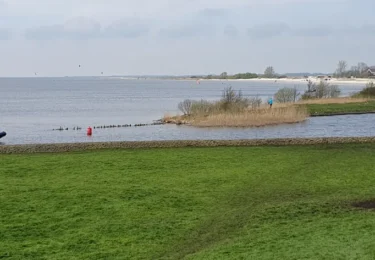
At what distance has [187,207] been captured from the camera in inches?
420

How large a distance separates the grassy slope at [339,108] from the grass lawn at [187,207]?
3455cm

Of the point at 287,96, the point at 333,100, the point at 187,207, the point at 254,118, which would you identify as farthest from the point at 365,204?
the point at 287,96

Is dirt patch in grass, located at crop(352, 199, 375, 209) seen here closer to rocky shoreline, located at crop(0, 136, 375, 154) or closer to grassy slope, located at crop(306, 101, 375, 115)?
rocky shoreline, located at crop(0, 136, 375, 154)

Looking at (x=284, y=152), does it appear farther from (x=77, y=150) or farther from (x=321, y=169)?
(x=77, y=150)

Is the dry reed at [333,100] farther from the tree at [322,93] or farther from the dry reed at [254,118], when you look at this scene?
the dry reed at [254,118]

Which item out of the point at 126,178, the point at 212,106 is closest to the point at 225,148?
the point at 126,178

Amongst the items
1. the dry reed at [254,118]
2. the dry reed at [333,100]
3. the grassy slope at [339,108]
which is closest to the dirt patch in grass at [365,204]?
the dry reed at [254,118]

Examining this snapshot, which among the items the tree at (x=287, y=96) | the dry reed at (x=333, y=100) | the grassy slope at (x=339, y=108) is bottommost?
the grassy slope at (x=339, y=108)

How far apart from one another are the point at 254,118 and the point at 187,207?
31.4m

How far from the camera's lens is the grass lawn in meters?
8.24

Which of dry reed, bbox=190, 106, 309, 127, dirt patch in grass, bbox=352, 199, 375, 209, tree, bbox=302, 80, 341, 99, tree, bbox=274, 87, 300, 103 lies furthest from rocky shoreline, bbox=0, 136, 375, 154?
tree, bbox=302, 80, 341, 99

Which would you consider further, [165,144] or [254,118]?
[254,118]

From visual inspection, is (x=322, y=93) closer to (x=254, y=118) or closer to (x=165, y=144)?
(x=254, y=118)

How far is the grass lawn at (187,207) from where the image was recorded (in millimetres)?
8241
